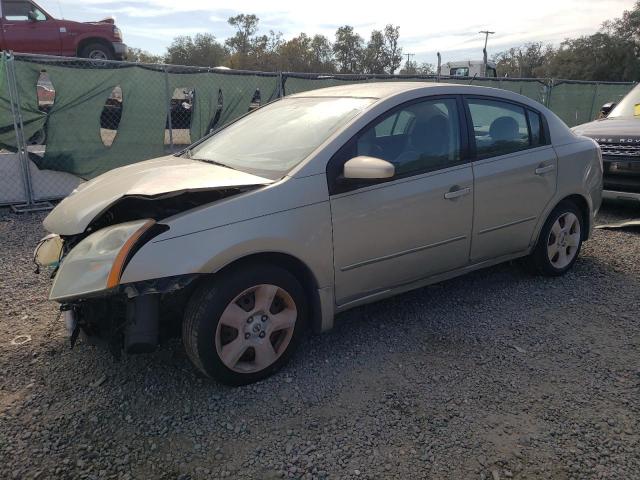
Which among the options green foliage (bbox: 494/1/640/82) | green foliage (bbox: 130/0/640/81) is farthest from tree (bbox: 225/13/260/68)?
green foliage (bbox: 494/1/640/82)

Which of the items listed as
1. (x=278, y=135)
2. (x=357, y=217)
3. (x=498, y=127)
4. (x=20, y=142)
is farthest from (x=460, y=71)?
(x=357, y=217)

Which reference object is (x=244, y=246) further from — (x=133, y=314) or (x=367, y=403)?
(x=367, y=403)

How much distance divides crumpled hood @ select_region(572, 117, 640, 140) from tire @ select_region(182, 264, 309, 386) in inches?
215

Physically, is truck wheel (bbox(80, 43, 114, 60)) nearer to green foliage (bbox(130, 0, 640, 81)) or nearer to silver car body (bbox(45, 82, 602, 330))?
silver car body (bbox(45, 82, 602, 330))

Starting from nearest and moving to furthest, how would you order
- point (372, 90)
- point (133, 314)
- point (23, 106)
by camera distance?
point (133, 314), point (372, 90), point (23, 106)

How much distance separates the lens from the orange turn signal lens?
246 cm

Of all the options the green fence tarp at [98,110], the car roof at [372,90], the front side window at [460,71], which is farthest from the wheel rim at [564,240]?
the front side window at [460,71]

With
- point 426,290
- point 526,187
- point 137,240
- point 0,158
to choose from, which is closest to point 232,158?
point 137,240

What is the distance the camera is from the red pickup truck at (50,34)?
1294 centimetres

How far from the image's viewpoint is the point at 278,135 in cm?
355

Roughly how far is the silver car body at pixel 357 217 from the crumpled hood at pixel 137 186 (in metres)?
0.01

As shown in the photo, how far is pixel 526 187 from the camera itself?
4055 millimetres

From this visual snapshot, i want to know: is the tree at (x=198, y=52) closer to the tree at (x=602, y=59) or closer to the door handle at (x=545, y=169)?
the tree at (x=602, y=59)

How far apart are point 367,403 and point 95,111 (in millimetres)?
6195
